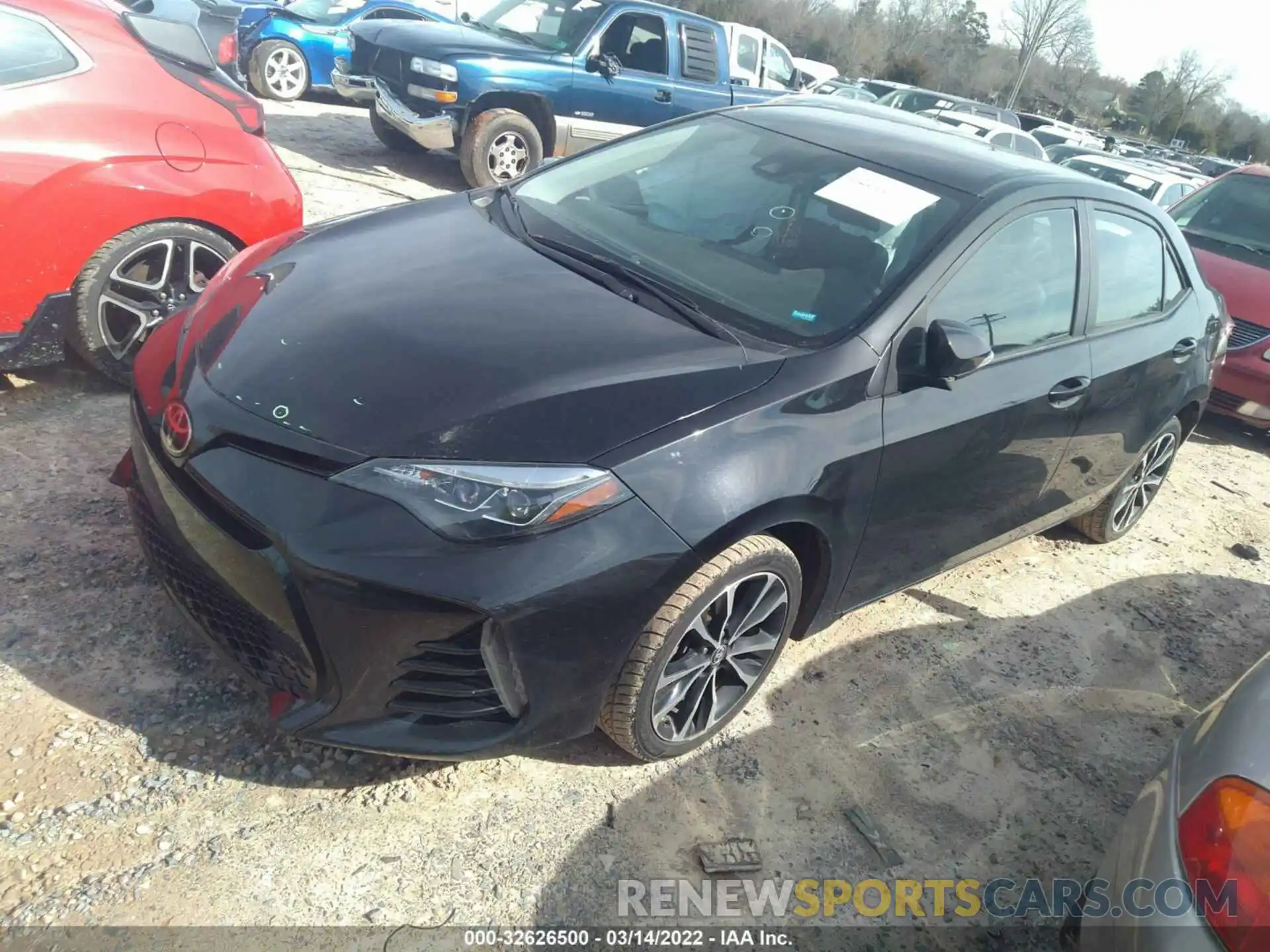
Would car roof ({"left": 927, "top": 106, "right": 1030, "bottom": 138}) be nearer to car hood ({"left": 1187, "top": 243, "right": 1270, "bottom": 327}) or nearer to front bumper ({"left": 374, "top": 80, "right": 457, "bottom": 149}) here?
car hood ({"left": 1187, "top": 243, "right": 1270, "bottom": 327})

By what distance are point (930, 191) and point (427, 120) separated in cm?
595

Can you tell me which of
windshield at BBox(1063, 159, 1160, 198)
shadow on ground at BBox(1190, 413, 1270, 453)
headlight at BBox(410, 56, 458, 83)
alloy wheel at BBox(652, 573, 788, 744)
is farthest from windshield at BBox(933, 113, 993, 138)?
alloy wheel at BBox(652, 573, 788, 744)

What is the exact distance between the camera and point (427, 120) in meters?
7.89

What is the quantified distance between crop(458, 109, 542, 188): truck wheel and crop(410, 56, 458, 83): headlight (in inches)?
15.5

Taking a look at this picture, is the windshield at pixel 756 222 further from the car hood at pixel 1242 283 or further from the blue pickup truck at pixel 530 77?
the blue pickup truck at pixel 530 77

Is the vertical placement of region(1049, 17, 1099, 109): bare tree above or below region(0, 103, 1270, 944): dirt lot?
above

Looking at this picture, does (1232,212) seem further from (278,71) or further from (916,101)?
(278,71)

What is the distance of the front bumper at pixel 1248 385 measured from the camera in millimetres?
6363

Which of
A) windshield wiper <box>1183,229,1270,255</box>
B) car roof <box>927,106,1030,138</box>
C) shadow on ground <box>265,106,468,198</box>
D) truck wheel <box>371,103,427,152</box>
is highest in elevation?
car roof <box>927,106,1030,138</box>

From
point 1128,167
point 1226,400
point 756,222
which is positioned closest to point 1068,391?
point 756,222

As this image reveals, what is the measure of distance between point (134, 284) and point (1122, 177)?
43.5 feet

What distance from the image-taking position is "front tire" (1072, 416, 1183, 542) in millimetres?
4434

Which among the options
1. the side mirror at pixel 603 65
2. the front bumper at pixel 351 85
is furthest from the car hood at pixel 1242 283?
the front bumper at pixel 351 85

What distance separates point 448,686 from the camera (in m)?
2.18
